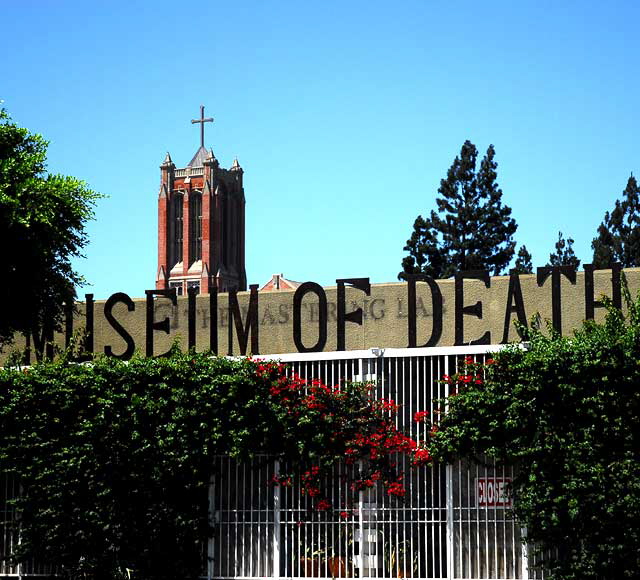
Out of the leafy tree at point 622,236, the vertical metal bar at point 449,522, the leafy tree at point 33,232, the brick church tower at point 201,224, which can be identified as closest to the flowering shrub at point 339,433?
the vertical metal bar at point 449,522

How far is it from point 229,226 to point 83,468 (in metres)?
87.9

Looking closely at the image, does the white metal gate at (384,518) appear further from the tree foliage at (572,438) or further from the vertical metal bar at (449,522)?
the tree foliage at (572,438)

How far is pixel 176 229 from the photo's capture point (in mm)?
106812

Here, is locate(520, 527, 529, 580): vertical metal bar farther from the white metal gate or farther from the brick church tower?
the brick church tower

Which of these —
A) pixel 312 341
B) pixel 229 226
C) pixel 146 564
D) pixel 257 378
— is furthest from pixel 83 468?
pixel 229 226

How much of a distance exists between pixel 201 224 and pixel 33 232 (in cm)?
8334

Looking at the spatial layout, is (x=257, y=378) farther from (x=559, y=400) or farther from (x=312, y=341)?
(x=559, y=400)

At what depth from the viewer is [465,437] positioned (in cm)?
1811

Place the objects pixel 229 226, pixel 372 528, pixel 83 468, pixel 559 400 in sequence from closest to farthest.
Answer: pixel 559 400
pixel 372 528
pixel 83 468
pixel 229 226

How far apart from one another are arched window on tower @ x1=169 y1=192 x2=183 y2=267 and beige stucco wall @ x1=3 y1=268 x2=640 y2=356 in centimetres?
8161

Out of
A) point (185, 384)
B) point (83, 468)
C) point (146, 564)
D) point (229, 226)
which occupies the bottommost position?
point (146, 564)

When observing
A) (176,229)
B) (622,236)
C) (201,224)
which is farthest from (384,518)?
(176,229)

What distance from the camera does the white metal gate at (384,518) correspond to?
1816cm

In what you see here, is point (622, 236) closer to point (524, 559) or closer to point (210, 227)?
point (524, 559)
